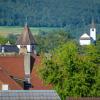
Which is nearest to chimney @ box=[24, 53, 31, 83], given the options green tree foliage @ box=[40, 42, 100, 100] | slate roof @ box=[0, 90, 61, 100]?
green tree foliage @ box=[40, 42, 100, 100]

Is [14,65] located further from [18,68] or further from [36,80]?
[36,80]

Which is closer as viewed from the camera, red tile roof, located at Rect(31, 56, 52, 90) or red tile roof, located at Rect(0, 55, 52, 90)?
red tile roof, located at Rect(31, 56, 52, 90)

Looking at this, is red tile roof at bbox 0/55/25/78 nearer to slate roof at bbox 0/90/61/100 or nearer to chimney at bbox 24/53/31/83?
chimney at bbox 24/53/31/83

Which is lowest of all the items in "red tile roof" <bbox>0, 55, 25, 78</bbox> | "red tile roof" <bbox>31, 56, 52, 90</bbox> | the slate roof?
"red tile roof" <bbox>31, 56, 52, 90</bbox>

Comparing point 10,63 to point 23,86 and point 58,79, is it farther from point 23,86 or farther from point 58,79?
point 58,79

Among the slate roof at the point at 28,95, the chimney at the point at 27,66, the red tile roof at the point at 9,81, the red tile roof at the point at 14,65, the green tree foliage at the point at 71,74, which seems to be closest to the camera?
the slate roof at the point at 28,95

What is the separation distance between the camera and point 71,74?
43.0m

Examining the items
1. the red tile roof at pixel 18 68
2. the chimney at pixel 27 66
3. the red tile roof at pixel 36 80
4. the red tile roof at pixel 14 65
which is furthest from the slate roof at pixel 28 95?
→ the red tile roof at pixel 14 65

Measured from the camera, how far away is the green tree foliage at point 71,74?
41984 millimetres

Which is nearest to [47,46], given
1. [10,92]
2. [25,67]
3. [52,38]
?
[52,38]

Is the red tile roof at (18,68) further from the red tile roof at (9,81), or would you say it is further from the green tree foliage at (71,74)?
the green tree foliage at (71,74)

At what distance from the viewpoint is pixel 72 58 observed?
44156 mm

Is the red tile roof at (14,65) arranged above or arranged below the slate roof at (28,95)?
below

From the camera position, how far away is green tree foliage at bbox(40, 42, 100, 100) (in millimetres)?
41984
